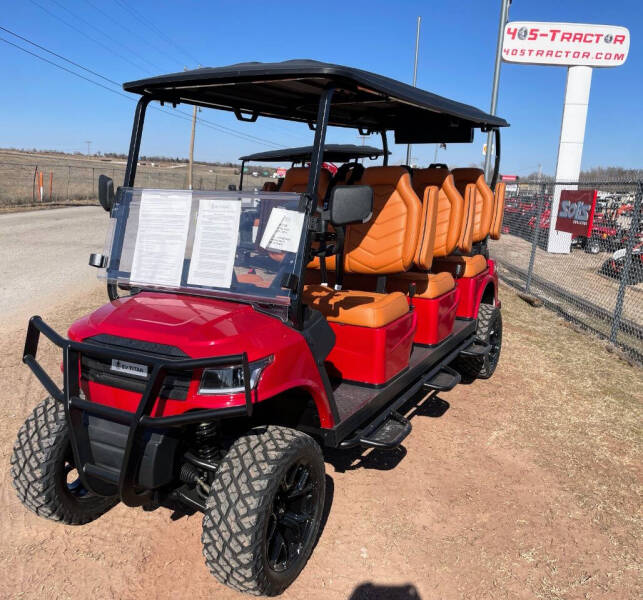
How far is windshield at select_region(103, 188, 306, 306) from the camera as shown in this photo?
2.56 metres

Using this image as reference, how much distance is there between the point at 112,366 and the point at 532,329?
6451 millimetres

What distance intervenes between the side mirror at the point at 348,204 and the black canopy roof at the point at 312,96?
1.64ft

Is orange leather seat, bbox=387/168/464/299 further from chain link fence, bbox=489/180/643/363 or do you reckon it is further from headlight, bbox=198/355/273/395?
chain link fence, bbox=489/180/643/363

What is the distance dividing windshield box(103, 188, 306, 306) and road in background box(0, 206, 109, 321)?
14.5 feet

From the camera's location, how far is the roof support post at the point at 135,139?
3.16 meters

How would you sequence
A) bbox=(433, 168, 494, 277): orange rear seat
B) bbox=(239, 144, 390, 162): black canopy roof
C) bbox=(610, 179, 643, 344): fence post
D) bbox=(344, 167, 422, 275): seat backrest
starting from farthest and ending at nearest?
1. bbox=(239, 144, 390, 162): black canopy roof
2. bbox=(610, 179, 643, 344): fence post
3. bbox=(433, 168, 494, 277): orange rear seat
4. bbox=(344, 167, 422, 275): seat backrest

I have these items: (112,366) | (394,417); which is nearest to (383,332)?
(394,417)

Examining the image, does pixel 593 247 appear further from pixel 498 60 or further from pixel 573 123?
pixel 573 123

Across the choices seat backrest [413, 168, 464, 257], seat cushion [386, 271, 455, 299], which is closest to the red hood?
seat cushion [386, 271, 455, 299]

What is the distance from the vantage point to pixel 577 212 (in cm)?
989

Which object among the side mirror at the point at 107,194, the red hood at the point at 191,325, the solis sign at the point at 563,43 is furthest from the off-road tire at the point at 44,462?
the solis sign at the point at 563,43

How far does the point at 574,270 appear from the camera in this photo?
1152 cm

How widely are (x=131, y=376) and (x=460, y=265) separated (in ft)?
10.8

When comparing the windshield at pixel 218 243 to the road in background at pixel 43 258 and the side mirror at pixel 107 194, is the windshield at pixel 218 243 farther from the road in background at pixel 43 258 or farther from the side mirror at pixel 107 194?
the road in background at pixel 43 258
